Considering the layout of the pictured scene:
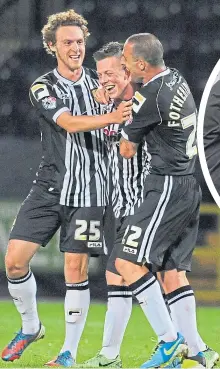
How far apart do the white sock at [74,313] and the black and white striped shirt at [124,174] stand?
42 centimetres

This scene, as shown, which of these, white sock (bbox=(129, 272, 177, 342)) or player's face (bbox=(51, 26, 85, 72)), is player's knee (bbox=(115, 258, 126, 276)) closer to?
white sock (bbox=(129, 272, 177, 342))

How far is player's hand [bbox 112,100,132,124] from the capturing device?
17.7 ft

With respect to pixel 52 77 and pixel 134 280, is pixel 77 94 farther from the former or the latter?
pixel 134 280

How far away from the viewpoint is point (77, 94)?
19.5 feet

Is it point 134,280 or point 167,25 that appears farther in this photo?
point 167,25

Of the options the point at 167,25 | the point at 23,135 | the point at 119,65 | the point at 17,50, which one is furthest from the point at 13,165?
the point at 119,65

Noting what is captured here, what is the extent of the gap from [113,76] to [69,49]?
0.43 metres

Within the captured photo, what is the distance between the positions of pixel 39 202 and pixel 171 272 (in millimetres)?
827

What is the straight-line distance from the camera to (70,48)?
596cm

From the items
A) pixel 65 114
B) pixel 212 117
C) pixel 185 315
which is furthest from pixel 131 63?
pixel 212 117

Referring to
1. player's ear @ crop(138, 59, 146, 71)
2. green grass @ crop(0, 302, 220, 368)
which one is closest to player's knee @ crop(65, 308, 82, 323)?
green grass @ crop(0, 302, 220, 368)

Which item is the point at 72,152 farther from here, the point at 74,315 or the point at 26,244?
the point at 74,315

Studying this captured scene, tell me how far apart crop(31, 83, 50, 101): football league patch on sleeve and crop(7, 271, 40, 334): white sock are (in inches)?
35.9

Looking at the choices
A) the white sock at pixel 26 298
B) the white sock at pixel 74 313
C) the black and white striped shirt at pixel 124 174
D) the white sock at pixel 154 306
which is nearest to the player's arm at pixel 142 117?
the black and white striped shirt at pixel 124 174
